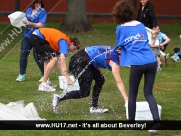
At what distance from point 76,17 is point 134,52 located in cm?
1327

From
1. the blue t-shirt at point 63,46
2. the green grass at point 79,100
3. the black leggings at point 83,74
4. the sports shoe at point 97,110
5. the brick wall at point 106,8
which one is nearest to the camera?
the green grass at point 79,100

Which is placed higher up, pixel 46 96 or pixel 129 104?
pixel 129 104

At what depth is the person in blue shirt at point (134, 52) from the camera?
664 centimetres

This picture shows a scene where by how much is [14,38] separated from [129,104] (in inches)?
94.1

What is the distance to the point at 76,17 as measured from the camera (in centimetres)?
1978

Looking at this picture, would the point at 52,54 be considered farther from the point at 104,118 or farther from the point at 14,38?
the point at 104,118

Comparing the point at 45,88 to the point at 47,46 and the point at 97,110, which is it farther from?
the point at 97,110

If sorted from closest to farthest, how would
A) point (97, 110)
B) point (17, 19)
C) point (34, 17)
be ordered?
point (97, 110) → point (17, 19) → point (34, 17)

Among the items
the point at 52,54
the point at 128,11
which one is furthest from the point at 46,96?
the point at 128,11

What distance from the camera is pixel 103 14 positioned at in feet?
76.7

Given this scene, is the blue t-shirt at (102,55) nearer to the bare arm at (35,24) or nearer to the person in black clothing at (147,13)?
the bare arm at (35,24)

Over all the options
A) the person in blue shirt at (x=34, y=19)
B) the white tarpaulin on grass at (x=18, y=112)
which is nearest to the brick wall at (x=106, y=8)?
the person in blue shirt at (x=34, y=19)

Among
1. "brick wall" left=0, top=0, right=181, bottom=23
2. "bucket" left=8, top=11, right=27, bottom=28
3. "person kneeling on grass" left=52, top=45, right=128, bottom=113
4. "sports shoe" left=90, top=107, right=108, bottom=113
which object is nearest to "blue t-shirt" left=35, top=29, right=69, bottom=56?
"person kneeling on grass" left=52, top=45, right=128, bottom=113

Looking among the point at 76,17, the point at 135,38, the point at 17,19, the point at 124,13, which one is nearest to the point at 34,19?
the point at 17,19
